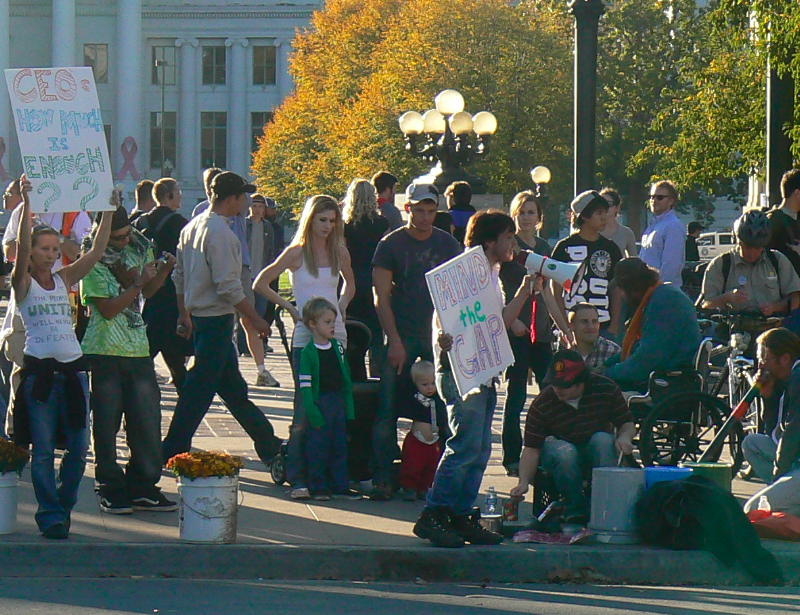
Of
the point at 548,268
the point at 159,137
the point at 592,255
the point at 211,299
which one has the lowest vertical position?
the point at 211,299

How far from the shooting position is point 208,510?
8.40m

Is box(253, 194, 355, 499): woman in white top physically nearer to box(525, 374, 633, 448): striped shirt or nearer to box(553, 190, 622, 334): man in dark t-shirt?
box(525, 374, 633, 448): striped shirt

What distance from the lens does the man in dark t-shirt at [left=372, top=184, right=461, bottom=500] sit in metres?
10.3

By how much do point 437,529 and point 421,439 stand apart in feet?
5.71

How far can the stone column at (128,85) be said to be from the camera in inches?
3873

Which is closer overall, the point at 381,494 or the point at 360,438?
the point at 381,494

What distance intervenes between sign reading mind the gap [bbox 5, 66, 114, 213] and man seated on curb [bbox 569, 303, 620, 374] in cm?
337

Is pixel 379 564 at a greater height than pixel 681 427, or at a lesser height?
lesser

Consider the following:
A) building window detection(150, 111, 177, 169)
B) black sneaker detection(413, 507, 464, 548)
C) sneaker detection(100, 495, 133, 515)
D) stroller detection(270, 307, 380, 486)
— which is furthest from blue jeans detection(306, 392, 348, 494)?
building window detection(150, 111, 177, 169)

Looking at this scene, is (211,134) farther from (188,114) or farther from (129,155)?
(129,155)

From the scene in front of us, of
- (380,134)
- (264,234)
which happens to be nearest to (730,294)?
(264,234)

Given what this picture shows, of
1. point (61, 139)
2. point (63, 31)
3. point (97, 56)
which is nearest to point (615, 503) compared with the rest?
point (61, 139)

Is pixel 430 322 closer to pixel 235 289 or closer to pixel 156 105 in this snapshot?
pixel 235 289

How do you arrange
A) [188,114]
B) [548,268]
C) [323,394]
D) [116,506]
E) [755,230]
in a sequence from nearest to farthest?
[116,506]
[548,268]
[323,394]
[755,230]
[188,114]
